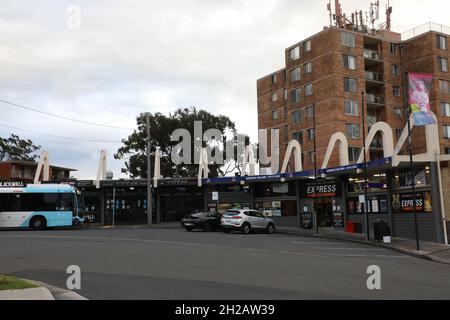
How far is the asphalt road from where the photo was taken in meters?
9.59

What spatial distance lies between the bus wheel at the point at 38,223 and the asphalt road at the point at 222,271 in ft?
43.7

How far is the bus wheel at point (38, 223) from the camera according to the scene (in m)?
32.8

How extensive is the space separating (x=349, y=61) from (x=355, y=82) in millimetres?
2477

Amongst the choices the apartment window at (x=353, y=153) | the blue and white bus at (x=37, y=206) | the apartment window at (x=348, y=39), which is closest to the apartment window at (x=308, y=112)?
the apartment window at (x=353, y=153)

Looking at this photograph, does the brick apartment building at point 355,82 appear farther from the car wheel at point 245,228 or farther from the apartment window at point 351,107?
the car wheel at point 245,228

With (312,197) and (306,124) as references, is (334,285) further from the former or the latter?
(306,124)

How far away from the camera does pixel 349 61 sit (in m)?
54.0

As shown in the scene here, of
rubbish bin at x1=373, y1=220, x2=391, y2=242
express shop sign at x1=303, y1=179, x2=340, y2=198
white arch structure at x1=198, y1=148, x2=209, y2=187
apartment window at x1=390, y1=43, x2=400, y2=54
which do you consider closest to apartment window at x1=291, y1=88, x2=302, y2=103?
apartment window at x1=390, y1=43, x2=400, y2=54

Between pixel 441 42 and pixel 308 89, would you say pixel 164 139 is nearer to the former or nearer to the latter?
pixel 308 89

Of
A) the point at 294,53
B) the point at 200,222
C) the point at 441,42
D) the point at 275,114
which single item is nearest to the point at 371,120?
the point at 441,42

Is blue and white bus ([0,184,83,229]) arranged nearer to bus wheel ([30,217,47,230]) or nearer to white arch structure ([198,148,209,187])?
bus wheel ([30,217,47,230])

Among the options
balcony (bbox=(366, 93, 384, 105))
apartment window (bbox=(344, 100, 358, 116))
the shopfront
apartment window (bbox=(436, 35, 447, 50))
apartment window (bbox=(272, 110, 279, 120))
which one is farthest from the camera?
apartment window (bbox=(272, 110, 279, 120))

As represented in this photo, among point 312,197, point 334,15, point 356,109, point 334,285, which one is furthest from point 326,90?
point 334,285

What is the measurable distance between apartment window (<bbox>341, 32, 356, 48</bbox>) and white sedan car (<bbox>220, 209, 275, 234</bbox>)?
3152 cm
